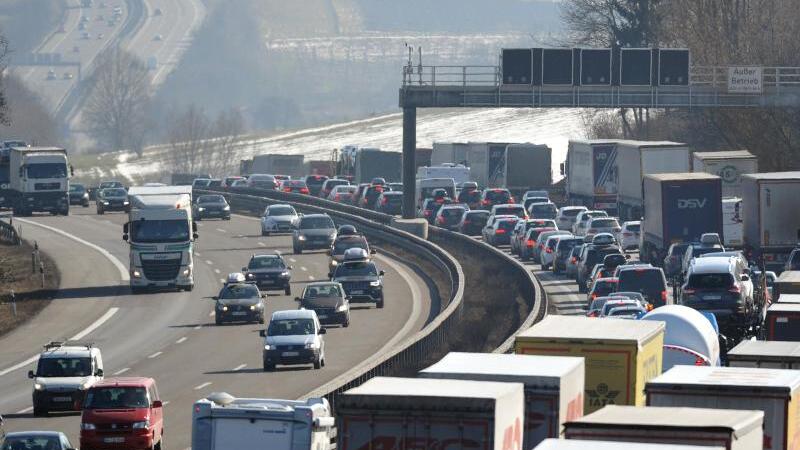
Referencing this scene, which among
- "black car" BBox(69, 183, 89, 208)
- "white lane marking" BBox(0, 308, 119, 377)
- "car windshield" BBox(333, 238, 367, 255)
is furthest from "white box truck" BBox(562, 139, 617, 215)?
"white lane marking" BBox(0, 308, 119, 377)

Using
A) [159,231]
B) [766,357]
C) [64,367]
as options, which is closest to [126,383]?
[64,367]

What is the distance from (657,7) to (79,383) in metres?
78.1

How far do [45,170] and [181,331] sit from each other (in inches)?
1445

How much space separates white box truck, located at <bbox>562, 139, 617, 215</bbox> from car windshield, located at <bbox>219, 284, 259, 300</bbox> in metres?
31.1

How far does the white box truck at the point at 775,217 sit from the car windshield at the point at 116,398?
30.1 m

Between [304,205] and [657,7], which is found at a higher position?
[657,7]

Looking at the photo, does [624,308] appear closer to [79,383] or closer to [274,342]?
[274,342]

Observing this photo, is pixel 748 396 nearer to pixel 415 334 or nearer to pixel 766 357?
pixel 766 357

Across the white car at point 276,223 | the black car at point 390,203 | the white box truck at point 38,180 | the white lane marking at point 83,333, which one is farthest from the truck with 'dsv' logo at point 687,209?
the white box truck at point 38,180

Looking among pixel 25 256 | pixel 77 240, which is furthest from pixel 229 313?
pixel 77 240

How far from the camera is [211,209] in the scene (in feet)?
304

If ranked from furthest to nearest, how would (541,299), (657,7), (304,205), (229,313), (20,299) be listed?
1. (657,7)
2. (304,205)
3. (20,299)
4. (229,313)
5. (541,299)

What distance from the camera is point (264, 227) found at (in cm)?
8450

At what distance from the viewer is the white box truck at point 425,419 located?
60.7 ft
